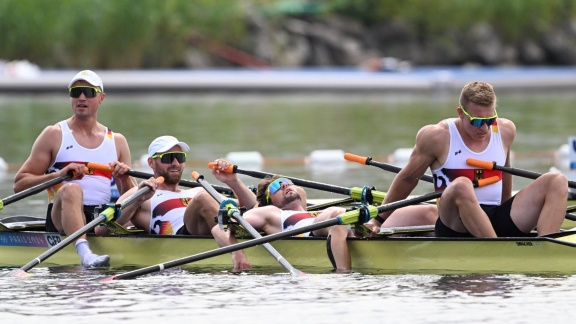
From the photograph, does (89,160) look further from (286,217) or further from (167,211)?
(286,217)

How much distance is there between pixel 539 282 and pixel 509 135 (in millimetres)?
1366

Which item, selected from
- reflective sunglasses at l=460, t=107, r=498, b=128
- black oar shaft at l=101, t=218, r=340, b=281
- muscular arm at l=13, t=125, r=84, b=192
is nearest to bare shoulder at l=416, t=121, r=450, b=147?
reflective sunglasses at l=460, t=107, r=498, b=128

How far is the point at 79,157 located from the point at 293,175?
26.4 ft

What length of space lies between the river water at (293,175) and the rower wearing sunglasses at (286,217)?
28cm

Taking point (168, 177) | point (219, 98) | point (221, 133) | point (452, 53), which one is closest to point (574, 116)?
point (221, 133)

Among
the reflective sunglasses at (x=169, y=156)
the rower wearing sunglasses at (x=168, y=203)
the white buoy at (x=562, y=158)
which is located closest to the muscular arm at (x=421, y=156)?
the rower wearing sunglasses at (x=168, y=203)

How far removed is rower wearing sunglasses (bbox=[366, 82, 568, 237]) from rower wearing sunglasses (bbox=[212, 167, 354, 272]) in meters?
0.56

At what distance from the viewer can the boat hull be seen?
10586 mm

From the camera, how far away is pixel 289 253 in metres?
11.4

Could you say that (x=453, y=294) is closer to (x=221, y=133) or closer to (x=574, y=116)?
(x=221, y=133)

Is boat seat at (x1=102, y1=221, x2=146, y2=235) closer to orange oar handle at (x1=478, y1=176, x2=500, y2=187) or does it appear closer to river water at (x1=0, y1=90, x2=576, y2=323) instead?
river water at (x1=0, y1=90, x2=576, y2=323)

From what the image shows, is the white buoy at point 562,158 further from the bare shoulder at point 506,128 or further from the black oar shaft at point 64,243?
the black oar shaft at point 64,243

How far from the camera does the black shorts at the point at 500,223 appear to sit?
10766 millimetres

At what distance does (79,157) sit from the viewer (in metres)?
12.3
